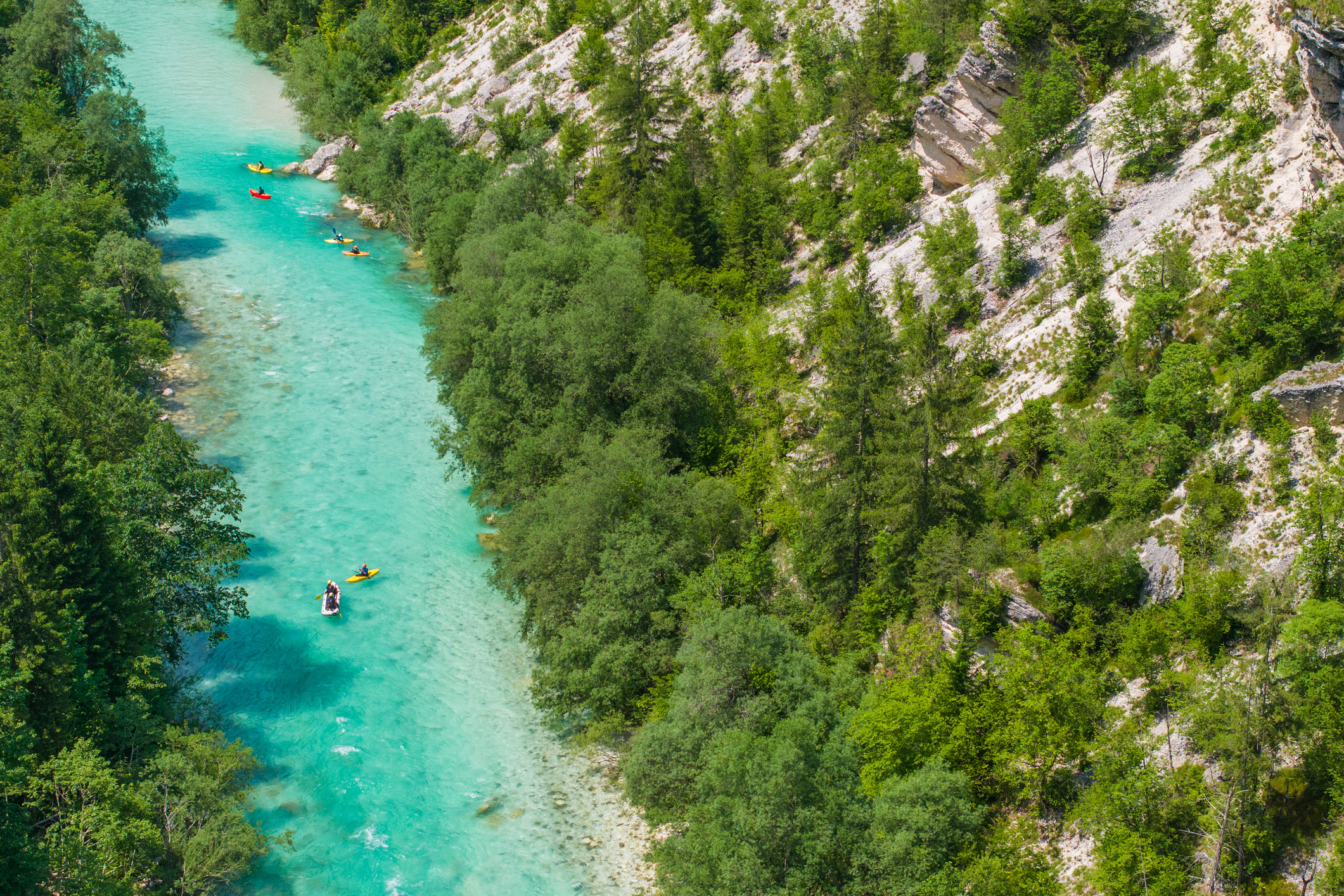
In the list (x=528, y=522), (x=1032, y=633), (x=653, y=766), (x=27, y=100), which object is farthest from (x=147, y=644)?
(x=27, y=100)

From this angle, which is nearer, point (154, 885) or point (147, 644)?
point (154, 885)

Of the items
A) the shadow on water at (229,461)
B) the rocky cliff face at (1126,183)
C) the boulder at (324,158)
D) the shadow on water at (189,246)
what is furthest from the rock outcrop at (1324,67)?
the boulder at (324,158)

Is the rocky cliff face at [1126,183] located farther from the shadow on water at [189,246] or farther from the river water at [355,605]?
the shadow on water at [189,246]

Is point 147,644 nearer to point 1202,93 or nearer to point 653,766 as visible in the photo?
point 653,766

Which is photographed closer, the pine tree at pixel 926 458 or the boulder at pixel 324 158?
the pine tree at pixel 926 458

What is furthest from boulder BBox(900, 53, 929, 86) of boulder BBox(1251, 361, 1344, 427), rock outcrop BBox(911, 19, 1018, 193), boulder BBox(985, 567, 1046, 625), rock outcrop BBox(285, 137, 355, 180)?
rock outcrop BBox(285, 137, 355, 180)

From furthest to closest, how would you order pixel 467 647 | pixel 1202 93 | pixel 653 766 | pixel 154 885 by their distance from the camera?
pixel 467 647
pixel 1202 93
pixel 653 766
pixel 154 885
